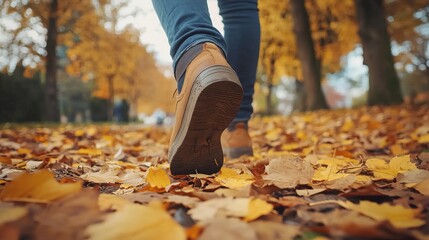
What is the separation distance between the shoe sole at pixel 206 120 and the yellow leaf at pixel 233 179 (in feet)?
0.28

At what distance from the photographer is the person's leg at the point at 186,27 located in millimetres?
1172

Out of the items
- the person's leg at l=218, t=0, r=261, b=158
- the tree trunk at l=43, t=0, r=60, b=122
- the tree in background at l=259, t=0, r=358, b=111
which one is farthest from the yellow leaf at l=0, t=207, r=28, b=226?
the tree trunk at l=43, t=0, r=60, b=122

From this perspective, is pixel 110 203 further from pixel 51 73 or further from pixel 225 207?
pixel 51 73

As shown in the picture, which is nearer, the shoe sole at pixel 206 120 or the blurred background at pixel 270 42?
the shoe sole at pixel 206 120

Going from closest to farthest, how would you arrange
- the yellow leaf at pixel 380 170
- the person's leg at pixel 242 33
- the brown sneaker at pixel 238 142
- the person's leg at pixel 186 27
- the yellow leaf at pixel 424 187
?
the yellow leaf at pixel 424 187 → the yellow leaf at pixel 380 170 → the person's leg at pixel 186 27 → the person's leg at pixel 242 33 → the brown sneaker at pixel 238 142

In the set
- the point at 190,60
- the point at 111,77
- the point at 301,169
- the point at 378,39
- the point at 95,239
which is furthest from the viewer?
the point at 111,77

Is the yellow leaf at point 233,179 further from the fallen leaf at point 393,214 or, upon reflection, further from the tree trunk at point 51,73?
the tree trunk at point 51,73

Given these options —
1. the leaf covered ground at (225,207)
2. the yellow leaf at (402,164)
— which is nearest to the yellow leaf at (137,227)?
the leaf covered ground at (225,207)

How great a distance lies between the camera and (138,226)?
1.73 feet

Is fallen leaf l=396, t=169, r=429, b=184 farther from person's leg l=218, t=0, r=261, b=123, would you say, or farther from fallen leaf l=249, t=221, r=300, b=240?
person's leg l=218, t=0, r=261, b=123

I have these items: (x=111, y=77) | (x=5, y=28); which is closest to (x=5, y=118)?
(x=5, y=28)

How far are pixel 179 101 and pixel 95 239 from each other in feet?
2.37

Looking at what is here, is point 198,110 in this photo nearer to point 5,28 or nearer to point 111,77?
point 5,28

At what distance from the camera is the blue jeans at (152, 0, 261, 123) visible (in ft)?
3.88
